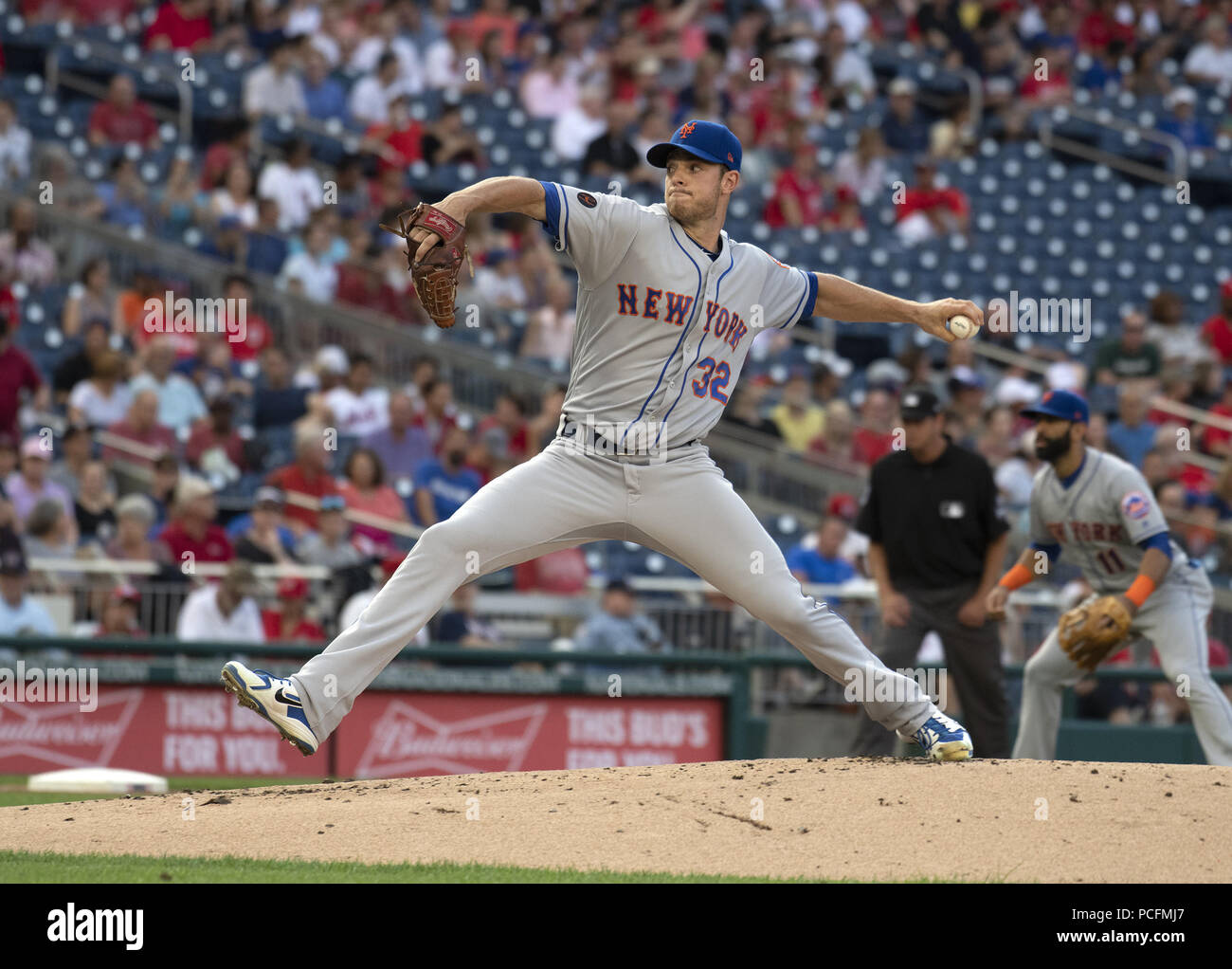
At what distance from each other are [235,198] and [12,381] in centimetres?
342

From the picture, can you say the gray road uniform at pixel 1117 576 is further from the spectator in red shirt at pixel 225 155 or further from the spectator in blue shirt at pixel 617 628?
the spectator in red shirt at pixel 225 155

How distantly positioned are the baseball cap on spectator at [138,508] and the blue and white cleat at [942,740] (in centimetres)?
648

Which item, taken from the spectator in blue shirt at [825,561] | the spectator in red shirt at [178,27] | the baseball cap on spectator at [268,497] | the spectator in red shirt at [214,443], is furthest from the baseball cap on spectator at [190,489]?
the spectator in red shirt at [178,27]

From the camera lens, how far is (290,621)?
11586mm

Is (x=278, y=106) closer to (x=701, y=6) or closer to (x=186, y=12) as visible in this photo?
(x=186, y=12)

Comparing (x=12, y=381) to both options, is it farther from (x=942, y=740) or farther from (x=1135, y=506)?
(x=942, y=740)

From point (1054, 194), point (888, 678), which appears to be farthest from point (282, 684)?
point (1054, 194)

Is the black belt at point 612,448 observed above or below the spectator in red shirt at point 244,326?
below

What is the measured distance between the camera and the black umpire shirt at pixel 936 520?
9305mm

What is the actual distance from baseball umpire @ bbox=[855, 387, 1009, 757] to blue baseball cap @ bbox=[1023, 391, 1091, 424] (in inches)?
36.2

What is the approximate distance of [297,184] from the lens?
1592cm

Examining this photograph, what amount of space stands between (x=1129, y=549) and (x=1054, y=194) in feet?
37.7

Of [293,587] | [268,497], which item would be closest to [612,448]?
[293,587]

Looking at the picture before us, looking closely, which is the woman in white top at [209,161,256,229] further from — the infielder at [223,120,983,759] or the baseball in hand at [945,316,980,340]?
the baseball in hand at [945,316,980,340]
